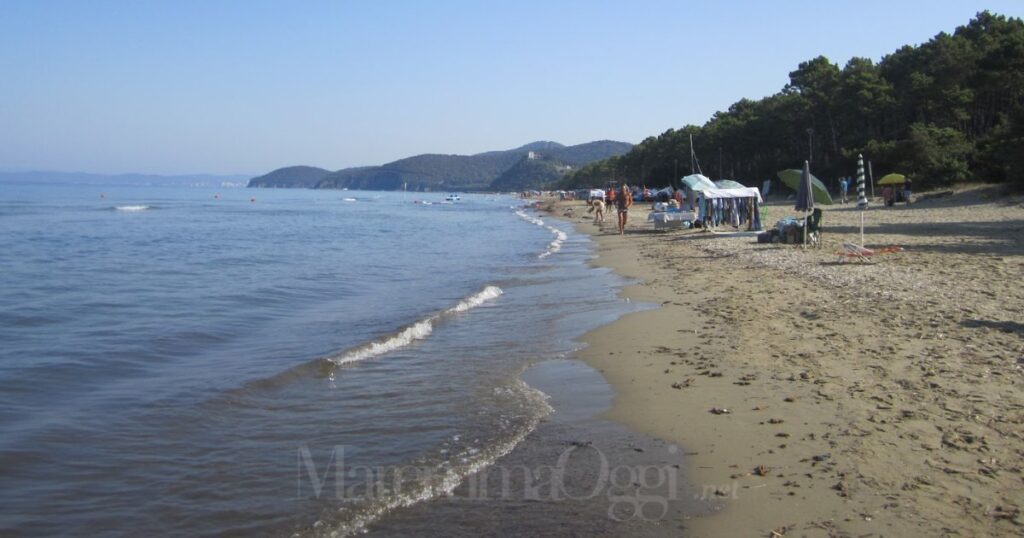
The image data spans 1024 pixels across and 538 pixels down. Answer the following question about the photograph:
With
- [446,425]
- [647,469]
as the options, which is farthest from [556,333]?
[647,469]

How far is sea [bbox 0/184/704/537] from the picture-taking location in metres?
5.35

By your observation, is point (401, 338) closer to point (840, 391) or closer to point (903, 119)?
point (840, 391)

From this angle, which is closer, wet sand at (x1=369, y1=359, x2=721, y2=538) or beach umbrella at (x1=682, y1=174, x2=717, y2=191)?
wet sand at (x1=369, y1=359, x2=721, y2=538)

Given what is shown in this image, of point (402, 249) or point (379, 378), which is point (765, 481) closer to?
point (379, 378)

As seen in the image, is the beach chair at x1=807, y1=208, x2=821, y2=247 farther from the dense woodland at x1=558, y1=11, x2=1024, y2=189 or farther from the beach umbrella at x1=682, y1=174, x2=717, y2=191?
the dense woodland at x1=558, y1=11, x2=1024, y2=189

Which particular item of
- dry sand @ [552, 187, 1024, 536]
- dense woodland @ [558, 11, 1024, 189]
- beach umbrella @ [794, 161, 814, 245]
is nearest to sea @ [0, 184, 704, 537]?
dry sand @ [552, 187, 1024, 536]

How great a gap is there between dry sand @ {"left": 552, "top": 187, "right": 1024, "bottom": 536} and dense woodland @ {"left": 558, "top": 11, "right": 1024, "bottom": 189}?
25226mm

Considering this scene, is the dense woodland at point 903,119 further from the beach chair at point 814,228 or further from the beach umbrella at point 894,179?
the beach chair at point 814,228

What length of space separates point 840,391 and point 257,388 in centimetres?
600

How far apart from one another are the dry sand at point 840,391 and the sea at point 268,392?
3.95 feet

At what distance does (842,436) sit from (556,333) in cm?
579

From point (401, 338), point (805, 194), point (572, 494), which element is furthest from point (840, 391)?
point (805, 194)

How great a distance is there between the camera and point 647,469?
566 cm

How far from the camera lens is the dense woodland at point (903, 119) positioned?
135 ft
